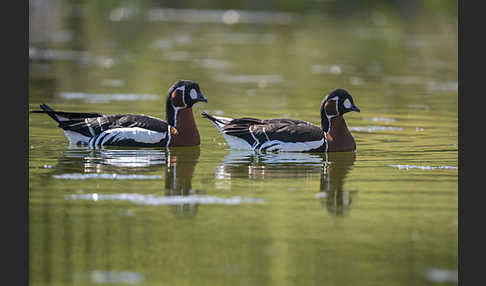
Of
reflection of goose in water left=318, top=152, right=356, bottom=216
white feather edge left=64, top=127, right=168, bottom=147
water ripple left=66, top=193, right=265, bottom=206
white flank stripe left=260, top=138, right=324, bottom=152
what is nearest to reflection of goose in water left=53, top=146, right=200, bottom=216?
water ripple left=66, top=193, right=265, bottom=206

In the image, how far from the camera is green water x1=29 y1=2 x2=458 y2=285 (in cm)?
1011

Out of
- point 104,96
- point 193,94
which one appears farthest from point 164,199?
point 104,96

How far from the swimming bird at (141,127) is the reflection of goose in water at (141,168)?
19 cm

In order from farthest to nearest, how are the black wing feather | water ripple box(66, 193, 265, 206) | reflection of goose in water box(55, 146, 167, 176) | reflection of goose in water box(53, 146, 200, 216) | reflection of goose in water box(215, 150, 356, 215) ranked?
the black wing feather < reflection of goose in water box(55, 146, 167, 176) < reflection of goose in water box(215, 150, 356, 215) < reflection of goose in water box(53, 146, 200, 216) < water ripple box(66, 193, 265, 206)

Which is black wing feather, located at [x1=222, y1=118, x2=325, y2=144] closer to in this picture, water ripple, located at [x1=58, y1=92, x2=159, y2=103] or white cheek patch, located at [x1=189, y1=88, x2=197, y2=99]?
white cheek patch, located at [x1=189, y1=88, x2=197, y2=99]

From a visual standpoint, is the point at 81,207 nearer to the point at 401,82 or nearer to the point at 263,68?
the point at 401,82

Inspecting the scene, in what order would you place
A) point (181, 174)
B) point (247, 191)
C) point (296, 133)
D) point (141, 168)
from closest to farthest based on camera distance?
point (247, 191) → point (181, 174) → point (141, 168) → point (296, 133)

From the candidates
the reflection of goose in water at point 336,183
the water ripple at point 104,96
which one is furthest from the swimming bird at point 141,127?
the water ripple at point 104,96

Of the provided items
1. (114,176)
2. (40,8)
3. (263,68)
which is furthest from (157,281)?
(40,8)

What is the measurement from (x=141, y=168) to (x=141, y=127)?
1.94 m

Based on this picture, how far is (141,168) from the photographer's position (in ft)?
49.6

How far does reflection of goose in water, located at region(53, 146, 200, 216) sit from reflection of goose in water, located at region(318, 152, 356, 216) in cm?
176

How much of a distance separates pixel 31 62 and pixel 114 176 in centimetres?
1832

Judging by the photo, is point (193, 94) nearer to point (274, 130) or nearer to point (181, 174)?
point (274, 130)
